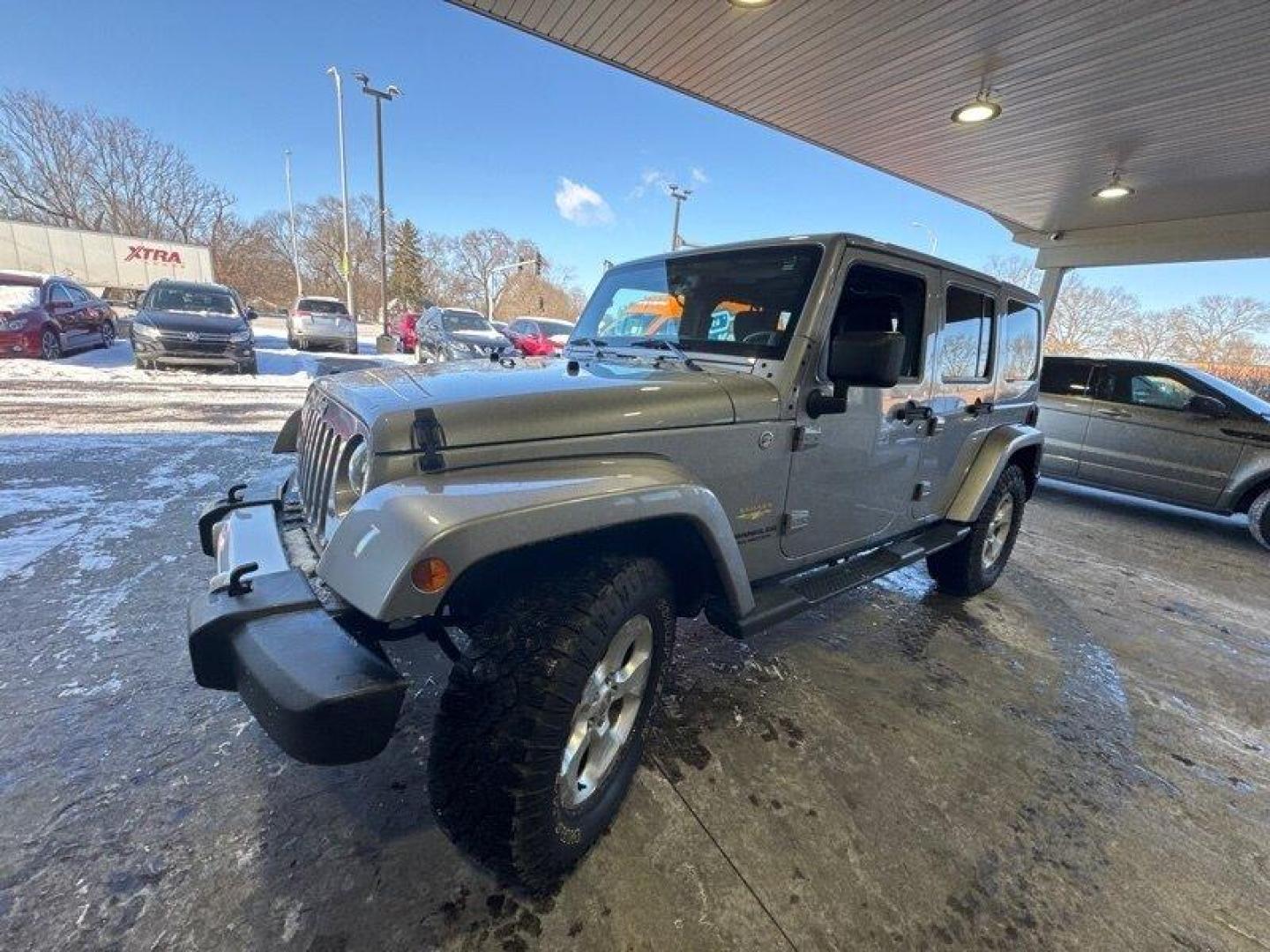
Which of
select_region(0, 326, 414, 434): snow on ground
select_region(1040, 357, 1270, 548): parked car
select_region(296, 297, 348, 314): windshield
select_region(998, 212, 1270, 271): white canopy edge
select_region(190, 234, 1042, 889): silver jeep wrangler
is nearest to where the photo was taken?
select_region(190, 234, 1042, 889): silver jeep wrangler

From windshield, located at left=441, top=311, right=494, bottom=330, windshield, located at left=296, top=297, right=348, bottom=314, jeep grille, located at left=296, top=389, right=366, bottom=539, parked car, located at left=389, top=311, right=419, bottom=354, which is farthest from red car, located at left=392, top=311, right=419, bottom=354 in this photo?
jeep grille, located at left=296, top=389, right=366, bottom=539

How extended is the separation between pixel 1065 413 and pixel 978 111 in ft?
11.9

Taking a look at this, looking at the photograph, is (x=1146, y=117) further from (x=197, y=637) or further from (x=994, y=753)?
(x=197, y=637)

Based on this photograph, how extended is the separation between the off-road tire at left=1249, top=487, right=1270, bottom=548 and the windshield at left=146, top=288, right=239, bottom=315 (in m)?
15.1

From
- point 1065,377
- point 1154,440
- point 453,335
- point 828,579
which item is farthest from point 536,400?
point 453,335

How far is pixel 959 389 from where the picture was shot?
3.09 meters

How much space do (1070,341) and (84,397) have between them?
3647 cm

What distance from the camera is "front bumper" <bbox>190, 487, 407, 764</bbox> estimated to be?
1167 millimetres

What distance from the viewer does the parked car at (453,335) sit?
1229 centimetres

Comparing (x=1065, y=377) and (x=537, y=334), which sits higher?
(x=537, y=334)

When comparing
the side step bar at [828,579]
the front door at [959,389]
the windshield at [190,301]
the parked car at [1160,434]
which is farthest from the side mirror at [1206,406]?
the windshield at [190,301]

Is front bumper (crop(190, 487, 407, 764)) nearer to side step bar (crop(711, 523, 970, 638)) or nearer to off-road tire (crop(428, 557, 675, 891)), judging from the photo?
off-road tire (crop(428, 557, 675, 891))

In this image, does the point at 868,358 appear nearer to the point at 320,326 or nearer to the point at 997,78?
the point at 997,78

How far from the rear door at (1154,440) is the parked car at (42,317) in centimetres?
1625
